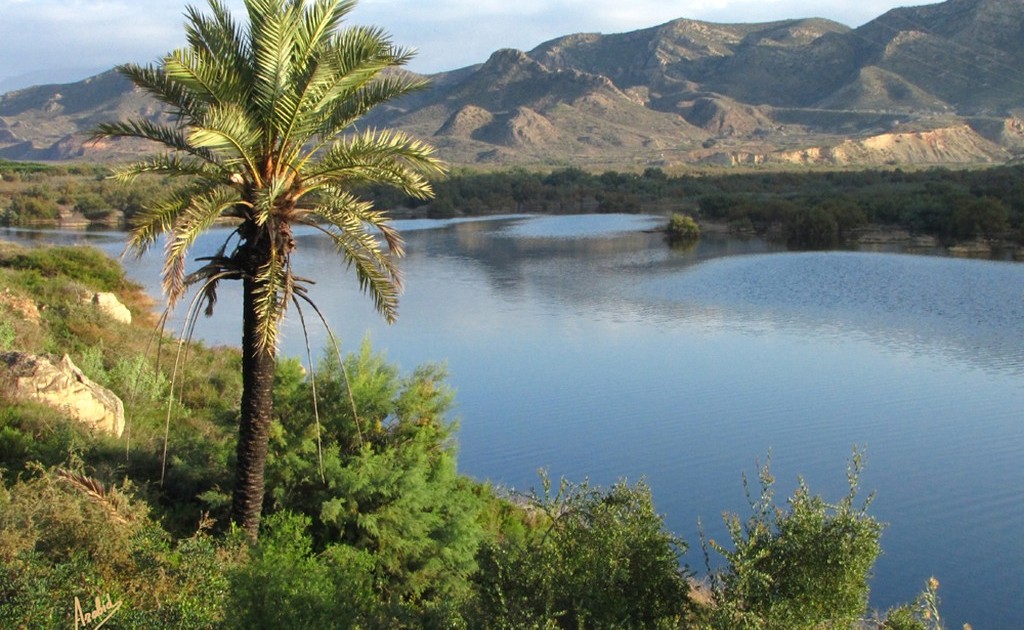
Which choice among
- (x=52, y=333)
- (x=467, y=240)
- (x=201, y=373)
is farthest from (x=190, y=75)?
(x=467, y=240)

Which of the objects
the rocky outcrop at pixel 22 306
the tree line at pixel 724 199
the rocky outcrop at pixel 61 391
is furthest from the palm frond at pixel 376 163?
the tree line at pixel 724 199

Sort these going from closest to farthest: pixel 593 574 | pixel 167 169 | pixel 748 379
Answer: pixel 593 574 < pixel 167 169 < pixel 748 379

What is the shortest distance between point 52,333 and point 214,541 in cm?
1174

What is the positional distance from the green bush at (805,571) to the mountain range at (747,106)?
338 ft

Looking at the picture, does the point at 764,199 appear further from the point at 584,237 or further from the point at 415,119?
the point at 415,119

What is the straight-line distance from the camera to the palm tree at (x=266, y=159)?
28.7ft

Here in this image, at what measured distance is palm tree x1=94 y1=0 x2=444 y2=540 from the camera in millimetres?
8734

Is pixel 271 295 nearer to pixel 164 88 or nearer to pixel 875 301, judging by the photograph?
pixel 164 88

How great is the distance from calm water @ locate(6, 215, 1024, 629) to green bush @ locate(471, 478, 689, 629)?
4351mm

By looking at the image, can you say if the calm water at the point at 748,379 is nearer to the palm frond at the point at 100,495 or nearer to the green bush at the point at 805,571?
the green bush at the point at 805,571

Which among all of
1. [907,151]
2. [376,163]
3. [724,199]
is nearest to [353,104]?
[376,163]

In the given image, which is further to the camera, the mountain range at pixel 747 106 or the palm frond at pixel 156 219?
the mountain range at pixel 747 106

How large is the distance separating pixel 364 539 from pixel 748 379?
12.9 meters

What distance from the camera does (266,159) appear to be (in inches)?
357
